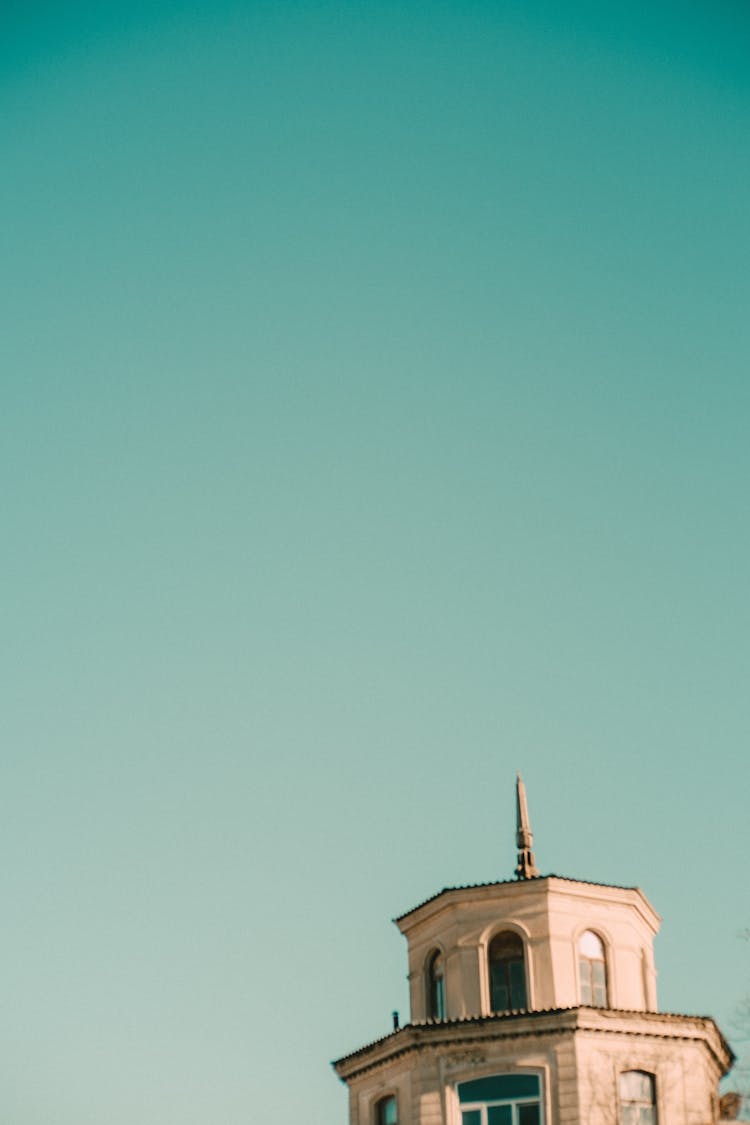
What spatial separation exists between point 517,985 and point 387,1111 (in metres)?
4.64

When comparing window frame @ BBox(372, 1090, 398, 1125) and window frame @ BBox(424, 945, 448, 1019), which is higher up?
window frame @ BBox(424, 945, 448, 1019)

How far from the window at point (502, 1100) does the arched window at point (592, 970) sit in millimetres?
2755

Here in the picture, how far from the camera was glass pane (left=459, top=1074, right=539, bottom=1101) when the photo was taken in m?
34.2

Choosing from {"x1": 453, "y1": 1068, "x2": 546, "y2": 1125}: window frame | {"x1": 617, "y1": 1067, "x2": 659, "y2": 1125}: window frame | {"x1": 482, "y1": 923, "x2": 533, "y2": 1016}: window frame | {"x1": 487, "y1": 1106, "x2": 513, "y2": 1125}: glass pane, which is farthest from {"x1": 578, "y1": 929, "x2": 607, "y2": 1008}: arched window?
{"x1": 487, "y1": 1106, "x2": 513, "y2": 1125}: glass pane

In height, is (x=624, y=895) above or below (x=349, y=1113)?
above

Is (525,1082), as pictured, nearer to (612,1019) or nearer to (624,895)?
(612,1019)

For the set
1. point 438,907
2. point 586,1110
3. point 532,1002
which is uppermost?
point 438,907

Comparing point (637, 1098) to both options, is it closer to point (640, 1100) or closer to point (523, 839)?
point (640, 1100)

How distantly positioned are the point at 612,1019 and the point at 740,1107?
533cm

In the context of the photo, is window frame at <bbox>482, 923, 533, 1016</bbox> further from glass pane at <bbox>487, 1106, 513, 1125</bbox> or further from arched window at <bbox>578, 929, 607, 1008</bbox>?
glass pane at <bbox>487, 1106, 513, 1125</bbox>

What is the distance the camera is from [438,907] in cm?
3744

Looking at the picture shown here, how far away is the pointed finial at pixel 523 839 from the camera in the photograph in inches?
1503

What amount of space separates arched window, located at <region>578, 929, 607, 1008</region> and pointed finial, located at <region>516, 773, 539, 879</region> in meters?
2.09

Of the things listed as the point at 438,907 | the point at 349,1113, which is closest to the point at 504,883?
the point at 438,907
